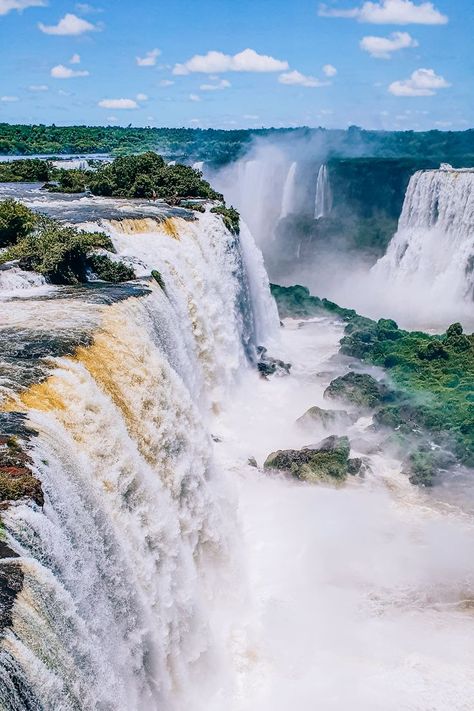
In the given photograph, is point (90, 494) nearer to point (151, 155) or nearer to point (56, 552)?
point (56, 552)

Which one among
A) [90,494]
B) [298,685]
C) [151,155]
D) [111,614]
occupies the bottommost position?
[298,685]

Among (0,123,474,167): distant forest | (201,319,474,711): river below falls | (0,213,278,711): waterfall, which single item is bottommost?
(201,319,474,711): river below falls

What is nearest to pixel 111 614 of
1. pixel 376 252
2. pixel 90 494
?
pixel 90 494

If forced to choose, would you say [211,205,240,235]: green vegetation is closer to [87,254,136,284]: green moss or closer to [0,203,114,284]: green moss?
[0,203,114,284]: green moss

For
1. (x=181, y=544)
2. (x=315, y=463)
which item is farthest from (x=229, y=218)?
(x=181, y=544)

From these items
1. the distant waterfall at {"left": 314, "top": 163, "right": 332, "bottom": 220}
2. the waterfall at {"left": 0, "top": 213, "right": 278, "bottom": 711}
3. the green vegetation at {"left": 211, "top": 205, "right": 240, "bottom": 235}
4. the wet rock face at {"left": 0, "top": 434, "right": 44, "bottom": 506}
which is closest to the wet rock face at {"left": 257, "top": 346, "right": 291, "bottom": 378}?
the green vegetation at {"left": 211, "top": 205, "right": 240, "bottom": 235}

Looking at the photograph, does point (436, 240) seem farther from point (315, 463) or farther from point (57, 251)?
point (57, 251)
